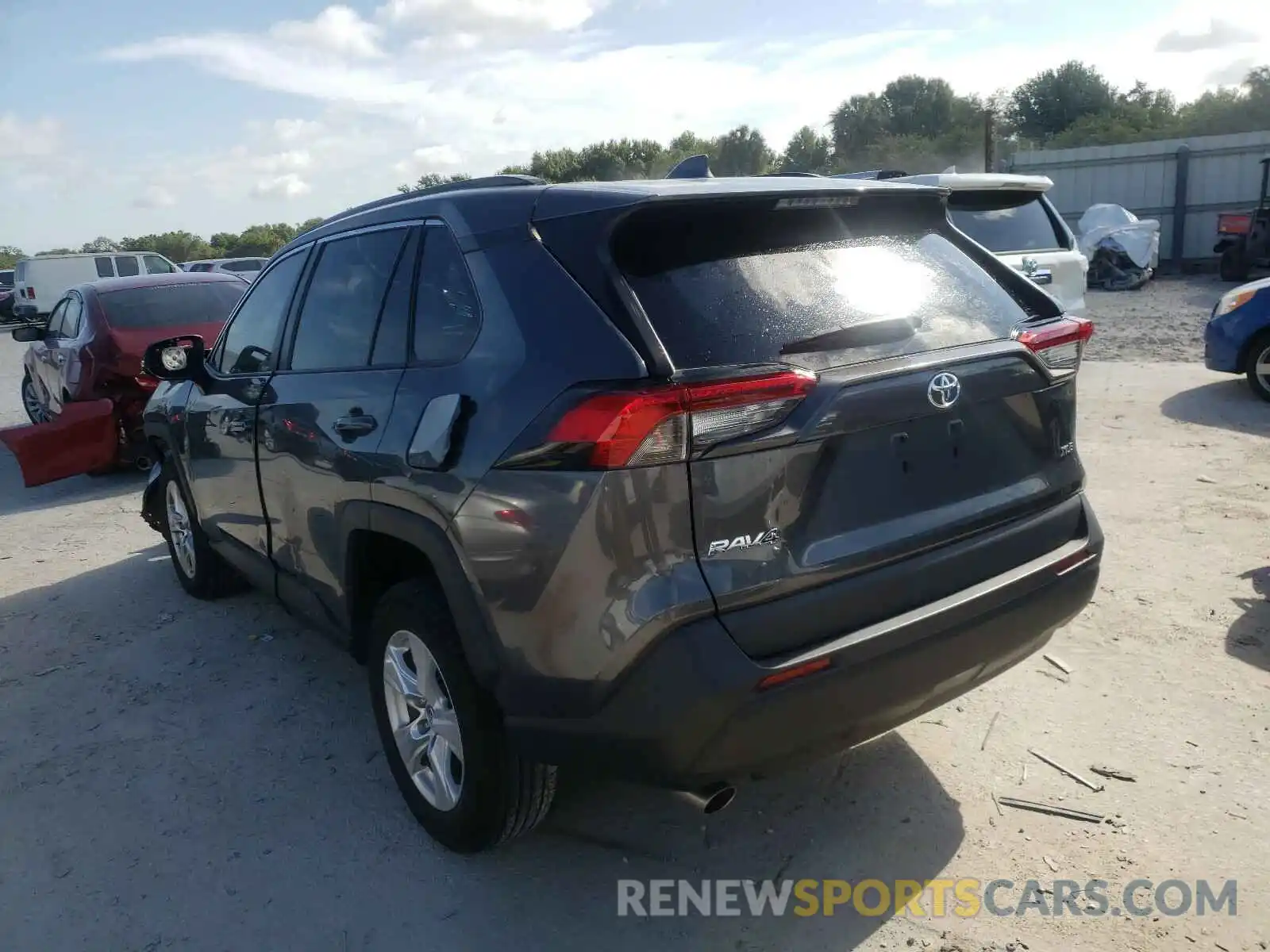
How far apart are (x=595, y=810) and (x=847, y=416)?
157 centimetres

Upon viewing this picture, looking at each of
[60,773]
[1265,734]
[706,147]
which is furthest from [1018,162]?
[60,773]

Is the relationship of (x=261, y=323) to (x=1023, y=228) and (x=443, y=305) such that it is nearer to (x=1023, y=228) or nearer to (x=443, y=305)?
(x=443, y=305)

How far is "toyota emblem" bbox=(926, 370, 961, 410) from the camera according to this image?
2.49 metres

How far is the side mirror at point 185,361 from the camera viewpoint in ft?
15.0

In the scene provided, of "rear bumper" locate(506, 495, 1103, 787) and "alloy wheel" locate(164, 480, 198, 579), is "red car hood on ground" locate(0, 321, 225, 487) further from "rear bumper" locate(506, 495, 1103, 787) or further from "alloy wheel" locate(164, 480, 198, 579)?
"rear bumper" locate(506, 495, 1103, 787)

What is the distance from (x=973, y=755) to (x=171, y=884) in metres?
2.53

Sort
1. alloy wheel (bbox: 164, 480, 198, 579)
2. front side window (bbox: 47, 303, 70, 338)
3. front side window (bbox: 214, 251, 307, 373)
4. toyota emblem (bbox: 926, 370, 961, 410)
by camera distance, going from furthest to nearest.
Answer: front side window (bbox: 47, 303, 70, 338), alloy wheel (bbox: 164, 480, 198, 579), front side window (bbox: 214, 251, 307, 373), toyota emblem (bbox: 926, 370, 961, 410)

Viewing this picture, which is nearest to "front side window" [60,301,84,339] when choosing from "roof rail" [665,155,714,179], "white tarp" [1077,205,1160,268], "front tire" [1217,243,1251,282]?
"roof rail" [665,155,714,179]

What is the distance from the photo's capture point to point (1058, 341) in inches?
113

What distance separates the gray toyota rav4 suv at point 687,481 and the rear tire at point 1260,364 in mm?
6024

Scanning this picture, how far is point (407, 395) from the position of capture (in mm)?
2822

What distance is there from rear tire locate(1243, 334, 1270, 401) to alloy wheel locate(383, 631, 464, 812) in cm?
754

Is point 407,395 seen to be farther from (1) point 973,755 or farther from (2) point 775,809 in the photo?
(1) point 973,755

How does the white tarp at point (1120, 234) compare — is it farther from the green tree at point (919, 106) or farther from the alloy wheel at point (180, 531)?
the green tree at point (919, 106)
